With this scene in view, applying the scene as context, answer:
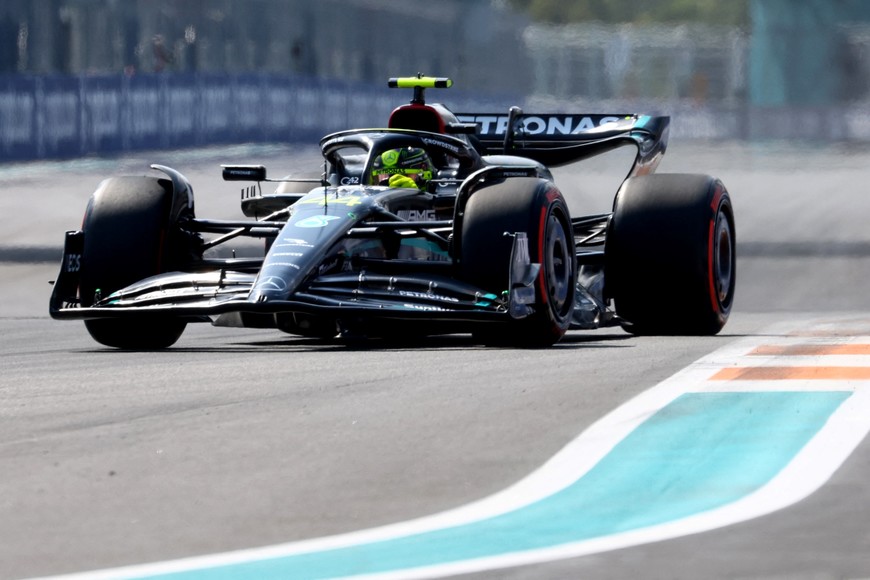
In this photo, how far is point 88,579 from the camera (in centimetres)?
402

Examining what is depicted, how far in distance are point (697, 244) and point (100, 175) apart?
56.5 feet

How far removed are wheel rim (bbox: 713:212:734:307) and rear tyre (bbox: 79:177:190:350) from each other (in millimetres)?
3159

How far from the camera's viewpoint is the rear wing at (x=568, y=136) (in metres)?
12.7

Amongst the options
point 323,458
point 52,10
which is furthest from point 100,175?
point 323,458

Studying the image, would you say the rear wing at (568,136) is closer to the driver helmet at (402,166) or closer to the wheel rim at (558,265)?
the driver helmet at (402,166)

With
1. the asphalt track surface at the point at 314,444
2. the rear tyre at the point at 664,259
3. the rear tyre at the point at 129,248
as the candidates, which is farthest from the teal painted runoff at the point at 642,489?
the rear tyre at the point at 129,248

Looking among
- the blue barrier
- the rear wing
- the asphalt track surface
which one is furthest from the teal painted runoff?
the blue barrier

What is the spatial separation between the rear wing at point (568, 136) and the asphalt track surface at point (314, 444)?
152 cm

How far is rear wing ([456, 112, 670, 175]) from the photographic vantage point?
12.7 meters

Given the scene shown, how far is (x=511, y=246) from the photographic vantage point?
9492mm

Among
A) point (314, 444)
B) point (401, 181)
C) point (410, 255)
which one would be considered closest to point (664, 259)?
point (410, 255)

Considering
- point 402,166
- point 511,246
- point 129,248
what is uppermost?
point 402,166

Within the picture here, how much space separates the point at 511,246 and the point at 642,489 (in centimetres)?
466

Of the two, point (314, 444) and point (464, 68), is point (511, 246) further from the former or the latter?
point (464, 68)
